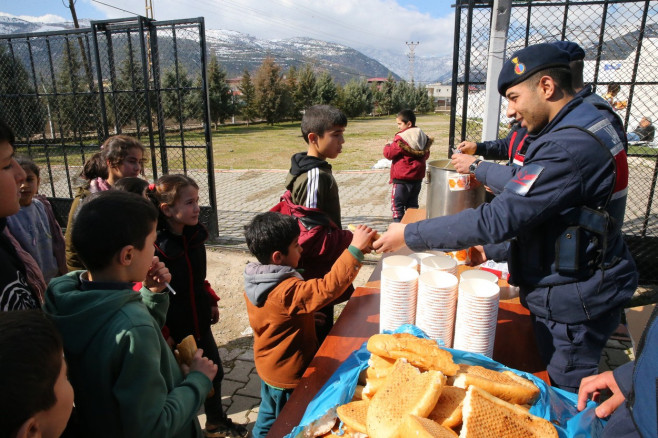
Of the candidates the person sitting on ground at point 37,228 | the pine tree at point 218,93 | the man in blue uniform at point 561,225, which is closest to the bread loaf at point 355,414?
the man in blue uniform at point 561,225

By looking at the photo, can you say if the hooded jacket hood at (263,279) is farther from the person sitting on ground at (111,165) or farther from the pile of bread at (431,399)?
the person sitting on ground at (111,165)

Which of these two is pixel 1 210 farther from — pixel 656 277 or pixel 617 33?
pixel 656 277

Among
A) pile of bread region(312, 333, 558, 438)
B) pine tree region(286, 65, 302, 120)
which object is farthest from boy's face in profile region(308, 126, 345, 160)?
pine tree region(286, 65, 302, 120)

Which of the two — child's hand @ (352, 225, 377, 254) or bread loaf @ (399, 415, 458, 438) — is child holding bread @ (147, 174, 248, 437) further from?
bread loaf @ (399, 415, 458, 438)

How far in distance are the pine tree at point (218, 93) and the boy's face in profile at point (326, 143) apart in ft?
96.9

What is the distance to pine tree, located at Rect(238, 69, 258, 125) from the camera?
122ft

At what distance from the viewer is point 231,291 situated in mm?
4973

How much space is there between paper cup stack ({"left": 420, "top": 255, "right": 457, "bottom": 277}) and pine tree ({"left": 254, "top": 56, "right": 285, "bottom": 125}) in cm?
3768

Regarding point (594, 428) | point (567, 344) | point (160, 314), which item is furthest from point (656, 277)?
point (160, 314)

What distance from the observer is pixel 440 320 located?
161 cm

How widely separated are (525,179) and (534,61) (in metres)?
0.53

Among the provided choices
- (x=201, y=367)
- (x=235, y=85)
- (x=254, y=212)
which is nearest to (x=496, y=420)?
(x=201, y=367)

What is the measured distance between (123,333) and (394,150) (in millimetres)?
5683

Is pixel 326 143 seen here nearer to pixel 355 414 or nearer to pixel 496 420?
pixel 355 414
